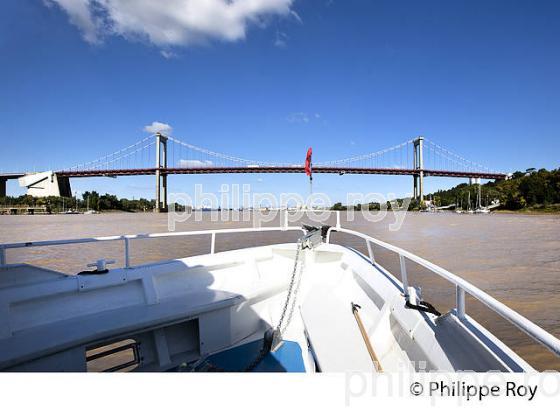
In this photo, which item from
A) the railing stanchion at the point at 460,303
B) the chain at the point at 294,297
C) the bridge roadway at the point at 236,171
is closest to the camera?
the railing stanchion at the point at 460,303

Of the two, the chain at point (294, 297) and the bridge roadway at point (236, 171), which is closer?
the chain at point (294, 297)

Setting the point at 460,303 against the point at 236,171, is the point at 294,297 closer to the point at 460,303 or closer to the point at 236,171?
the point at 460,303

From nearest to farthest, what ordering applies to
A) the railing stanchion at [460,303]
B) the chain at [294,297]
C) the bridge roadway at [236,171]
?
the railing stanchion at [460,303]
the chain at [294,297]
the bridge roadway at [236,171]

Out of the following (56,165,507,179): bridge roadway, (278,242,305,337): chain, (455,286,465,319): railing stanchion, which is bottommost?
(278,242,305,337): chain

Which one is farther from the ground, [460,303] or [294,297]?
[460,303]

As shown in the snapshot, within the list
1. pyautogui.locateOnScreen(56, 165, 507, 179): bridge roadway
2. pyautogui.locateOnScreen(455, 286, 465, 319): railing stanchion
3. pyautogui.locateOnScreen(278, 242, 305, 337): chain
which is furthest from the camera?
pyautogui.locateOnScreen(56, 165, 507, 179): bridge roadway

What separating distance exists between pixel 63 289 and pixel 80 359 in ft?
2.00

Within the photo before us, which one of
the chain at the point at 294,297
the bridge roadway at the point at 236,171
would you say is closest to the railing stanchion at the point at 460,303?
the chain at the point at 294,297

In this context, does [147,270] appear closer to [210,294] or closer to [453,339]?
[210,294]

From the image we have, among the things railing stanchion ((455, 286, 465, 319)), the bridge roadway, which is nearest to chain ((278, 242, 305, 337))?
railing stanchion ((455, 286, 465, 319))

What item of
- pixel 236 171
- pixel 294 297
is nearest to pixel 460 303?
pixel 294 297

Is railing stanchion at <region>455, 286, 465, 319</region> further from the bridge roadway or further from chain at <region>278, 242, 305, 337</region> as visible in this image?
the bridge roadway

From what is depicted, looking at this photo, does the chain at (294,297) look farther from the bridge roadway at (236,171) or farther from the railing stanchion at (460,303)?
the bridge roadway at (236,171)

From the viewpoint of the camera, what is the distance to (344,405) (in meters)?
0.60
